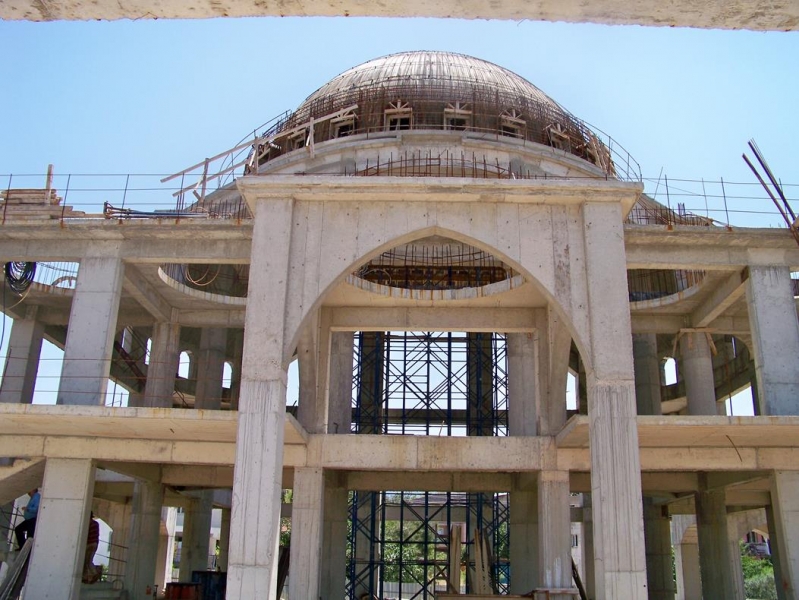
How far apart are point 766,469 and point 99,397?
52.2 ft

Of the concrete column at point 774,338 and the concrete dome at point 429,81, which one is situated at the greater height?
the concrete dome at point 429,81

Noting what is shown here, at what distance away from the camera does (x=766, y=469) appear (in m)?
19.4

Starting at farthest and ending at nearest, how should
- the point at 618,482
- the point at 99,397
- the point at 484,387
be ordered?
the point at 484,387 < the point at 99,397 < the point at 618,482

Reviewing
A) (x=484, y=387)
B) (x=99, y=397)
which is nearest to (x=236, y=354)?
(x=484, y=387)

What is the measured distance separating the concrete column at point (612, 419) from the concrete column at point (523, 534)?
7566mm

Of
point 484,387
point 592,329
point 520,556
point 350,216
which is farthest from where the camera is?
point 484,387

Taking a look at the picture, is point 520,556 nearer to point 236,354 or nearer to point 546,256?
point 546,256

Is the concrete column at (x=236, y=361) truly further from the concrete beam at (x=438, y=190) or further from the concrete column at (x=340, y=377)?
the concrete beam at (x=438, y=190)

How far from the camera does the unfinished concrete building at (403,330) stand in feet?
52.0

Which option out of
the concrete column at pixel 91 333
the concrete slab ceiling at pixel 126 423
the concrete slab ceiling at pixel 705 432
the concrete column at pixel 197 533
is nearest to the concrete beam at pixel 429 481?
the concrete slab ceiling at pixel 705 432

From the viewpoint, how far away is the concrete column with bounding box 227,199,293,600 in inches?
564

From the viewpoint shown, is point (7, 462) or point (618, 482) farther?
point (7, 462)

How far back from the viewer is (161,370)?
77.8 feet

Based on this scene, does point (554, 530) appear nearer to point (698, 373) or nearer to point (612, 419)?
point (612, 419)
